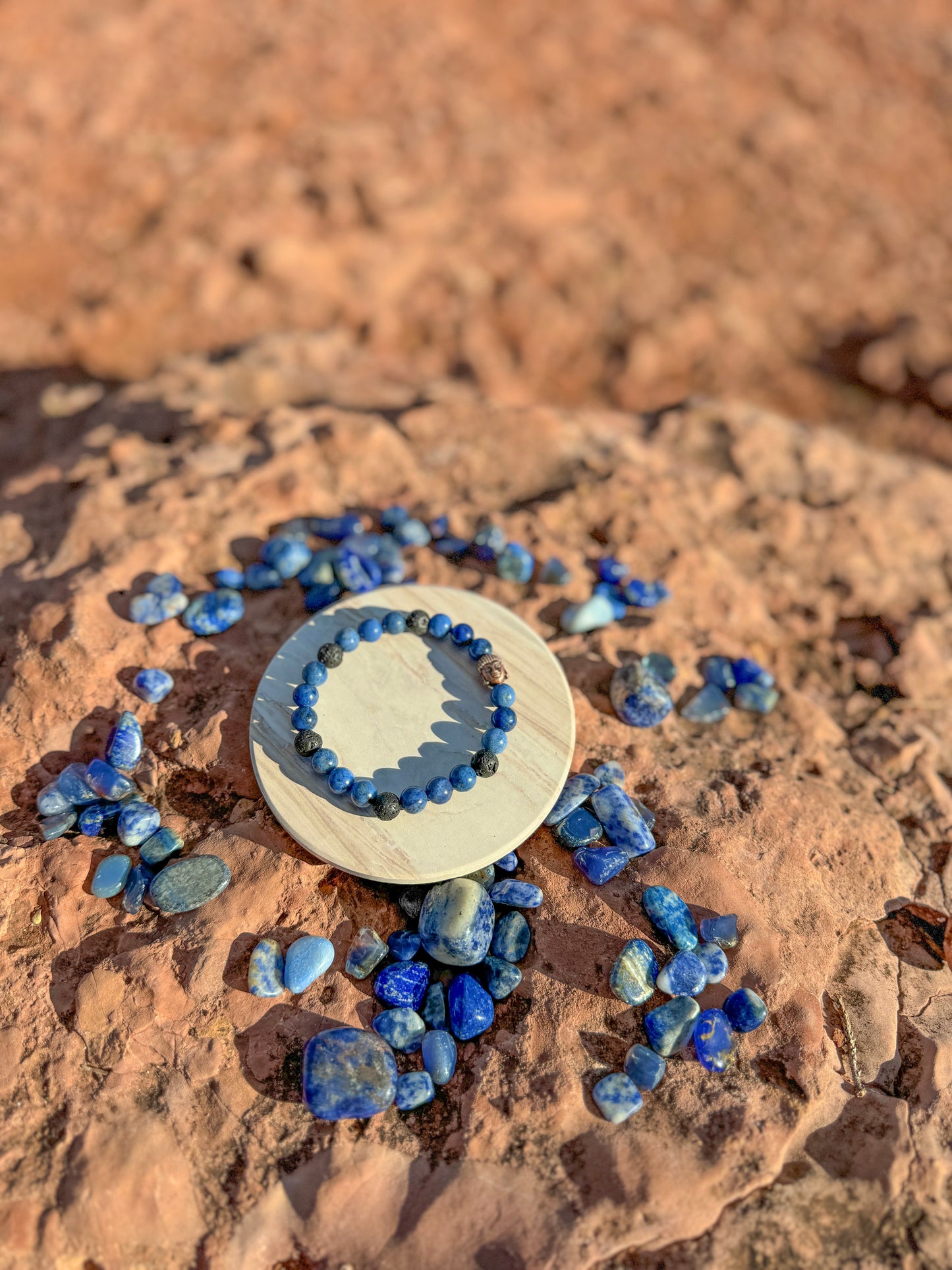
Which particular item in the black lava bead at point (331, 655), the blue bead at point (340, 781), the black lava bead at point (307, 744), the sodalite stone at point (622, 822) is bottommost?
the sodalite stone at point (622, 822)

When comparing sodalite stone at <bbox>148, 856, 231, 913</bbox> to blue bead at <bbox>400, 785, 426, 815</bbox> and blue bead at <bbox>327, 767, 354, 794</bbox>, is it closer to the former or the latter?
blue bead at <bbox>327, 767, 354, 794</bbox>

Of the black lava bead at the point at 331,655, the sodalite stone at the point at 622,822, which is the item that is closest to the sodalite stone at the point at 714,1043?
the sodalite stone at the point at 622,822

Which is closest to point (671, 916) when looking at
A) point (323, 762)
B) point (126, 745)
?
point (323, 762)

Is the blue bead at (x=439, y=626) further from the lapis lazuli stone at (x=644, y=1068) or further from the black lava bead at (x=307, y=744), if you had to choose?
the lapis lazuli stone at (x=644, y=1068)

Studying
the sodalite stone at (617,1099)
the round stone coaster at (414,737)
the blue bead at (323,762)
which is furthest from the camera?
the blue bead at (323,762)

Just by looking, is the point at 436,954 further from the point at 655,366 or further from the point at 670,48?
the point at 670,48

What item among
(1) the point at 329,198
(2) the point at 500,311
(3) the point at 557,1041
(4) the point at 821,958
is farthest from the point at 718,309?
(3) the point at 557,1041
